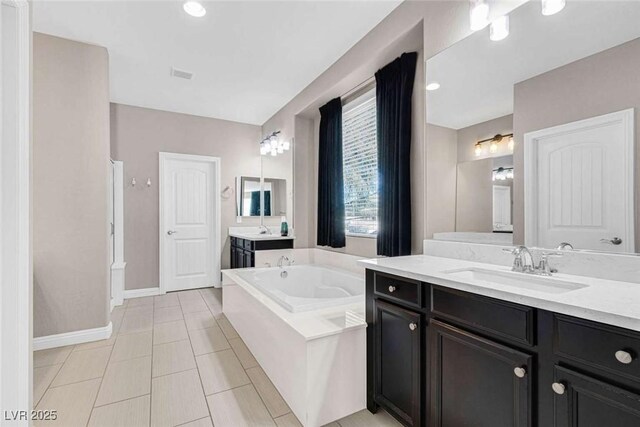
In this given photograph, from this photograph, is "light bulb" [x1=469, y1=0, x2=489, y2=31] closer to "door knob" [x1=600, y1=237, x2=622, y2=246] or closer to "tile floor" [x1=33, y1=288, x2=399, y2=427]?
"door knob" [x1=600, y1=237, x2=622, y2=246]

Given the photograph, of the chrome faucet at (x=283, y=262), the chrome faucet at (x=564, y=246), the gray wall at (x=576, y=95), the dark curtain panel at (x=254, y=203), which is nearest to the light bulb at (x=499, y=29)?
the gray wall at (x=576, y=95)

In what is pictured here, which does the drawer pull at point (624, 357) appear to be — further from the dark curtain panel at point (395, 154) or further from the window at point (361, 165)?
the window at point (361, 165)

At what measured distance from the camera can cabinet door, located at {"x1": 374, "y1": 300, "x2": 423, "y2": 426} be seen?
1.40 meters

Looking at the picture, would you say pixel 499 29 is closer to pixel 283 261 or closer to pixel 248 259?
pixel 283 261

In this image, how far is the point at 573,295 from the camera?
993 mm

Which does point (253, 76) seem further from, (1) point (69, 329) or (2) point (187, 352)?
(1) point (69, 329)

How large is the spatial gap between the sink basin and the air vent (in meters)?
3.31

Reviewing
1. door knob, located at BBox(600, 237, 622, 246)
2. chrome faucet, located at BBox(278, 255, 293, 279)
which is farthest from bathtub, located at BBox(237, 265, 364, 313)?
door knob, located at BBox(600, 237, 622, 246)

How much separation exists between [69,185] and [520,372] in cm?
347

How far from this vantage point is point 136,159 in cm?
422
